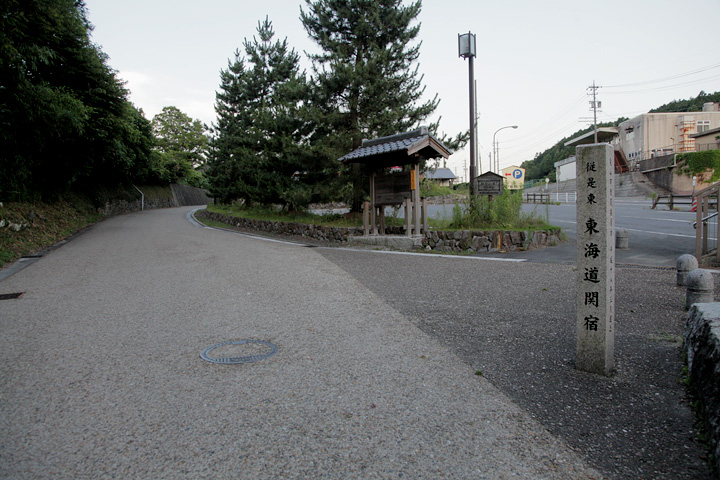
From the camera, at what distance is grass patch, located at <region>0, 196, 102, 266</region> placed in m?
11.7

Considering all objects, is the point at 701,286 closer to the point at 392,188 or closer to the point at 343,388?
the point at 343,388

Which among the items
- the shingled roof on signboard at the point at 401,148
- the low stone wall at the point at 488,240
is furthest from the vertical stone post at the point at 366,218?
the low stone wall at the point at 488,240

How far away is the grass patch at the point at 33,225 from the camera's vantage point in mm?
11679

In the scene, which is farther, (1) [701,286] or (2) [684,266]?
(2) [684,266]

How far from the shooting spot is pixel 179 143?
5353cm

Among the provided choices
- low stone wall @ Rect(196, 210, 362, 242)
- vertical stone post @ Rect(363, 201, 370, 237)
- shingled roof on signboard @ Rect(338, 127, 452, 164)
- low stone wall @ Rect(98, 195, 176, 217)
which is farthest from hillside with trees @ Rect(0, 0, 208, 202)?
vertical stone post @ Rect(363, 201, 370, 237)

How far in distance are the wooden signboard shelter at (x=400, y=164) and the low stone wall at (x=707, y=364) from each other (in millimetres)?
8626

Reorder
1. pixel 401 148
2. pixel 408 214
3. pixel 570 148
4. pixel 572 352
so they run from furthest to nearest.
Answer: pixel 570 148 < pixel 408 214 < pixel 401 148 < pixel 572 352

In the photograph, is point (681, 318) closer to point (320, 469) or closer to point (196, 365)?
point (320, 469)

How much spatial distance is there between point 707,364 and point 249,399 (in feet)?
10.6

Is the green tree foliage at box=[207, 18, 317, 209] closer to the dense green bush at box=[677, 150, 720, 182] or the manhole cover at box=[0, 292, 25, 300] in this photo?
the manhole cover at box=[0, 292, 25, 300]

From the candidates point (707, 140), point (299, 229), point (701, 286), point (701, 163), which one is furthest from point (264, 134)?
point (707, 140)

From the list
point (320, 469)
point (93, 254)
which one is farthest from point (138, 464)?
point (93, 254)

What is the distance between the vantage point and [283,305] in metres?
6.03
